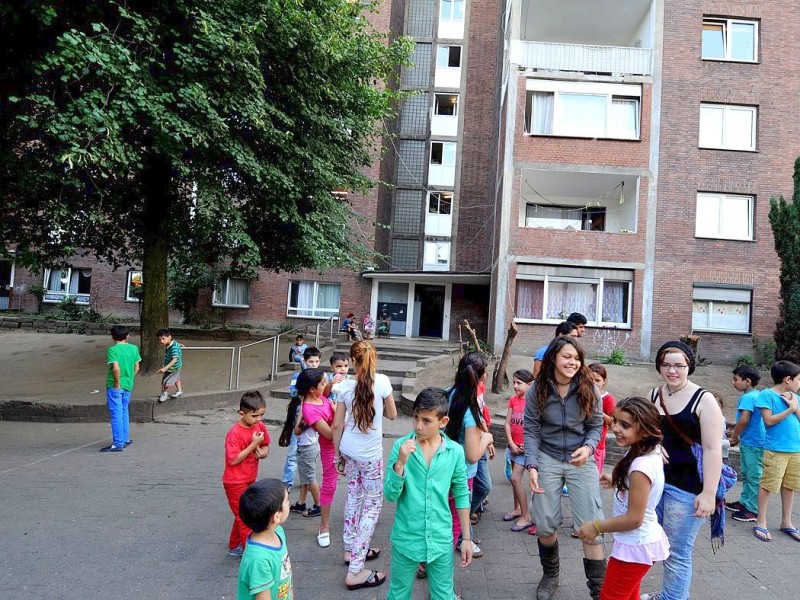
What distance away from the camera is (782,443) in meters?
4.66

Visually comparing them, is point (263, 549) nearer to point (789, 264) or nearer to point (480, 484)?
point (480, 484)

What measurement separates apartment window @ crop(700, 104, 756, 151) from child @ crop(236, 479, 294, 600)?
1779 cm

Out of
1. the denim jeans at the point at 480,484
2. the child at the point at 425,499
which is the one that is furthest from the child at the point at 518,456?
the child at the point at 425,499

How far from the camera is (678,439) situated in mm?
3061

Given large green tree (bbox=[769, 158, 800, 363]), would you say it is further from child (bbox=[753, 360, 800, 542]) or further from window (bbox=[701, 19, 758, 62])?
child (bbox=[753, 360, 800, 542])

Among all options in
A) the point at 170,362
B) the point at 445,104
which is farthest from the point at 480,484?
the point at 445,104

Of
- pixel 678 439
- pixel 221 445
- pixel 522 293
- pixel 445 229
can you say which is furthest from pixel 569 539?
pixel 445 229

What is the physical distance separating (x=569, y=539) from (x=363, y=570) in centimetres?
204

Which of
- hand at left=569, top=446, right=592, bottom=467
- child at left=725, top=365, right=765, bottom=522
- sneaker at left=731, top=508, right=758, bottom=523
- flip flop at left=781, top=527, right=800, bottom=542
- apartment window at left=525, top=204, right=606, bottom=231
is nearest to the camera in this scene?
hand at left=569, top=446, right=592, bottom=467

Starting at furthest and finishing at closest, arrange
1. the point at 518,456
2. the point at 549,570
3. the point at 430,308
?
the point at 430,308 → the point at 518,456 → the point at 549,570

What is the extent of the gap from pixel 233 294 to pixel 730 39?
20.9 metres

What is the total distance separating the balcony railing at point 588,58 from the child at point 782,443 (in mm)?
13612

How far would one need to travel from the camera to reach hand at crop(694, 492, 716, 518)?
2838 mm

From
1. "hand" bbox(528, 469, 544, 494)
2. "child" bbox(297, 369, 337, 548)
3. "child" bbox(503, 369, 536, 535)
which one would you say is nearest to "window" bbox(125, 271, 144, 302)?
"child" bbox(297, 369, 337, 548)
